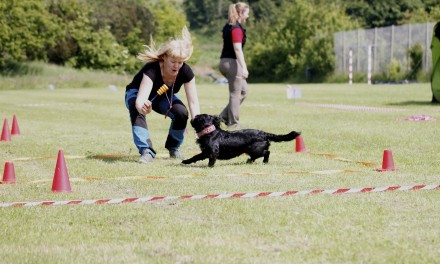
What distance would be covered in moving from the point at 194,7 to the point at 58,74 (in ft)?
233

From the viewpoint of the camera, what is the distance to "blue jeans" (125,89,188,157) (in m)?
9.70

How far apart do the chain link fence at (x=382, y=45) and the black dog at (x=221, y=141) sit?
35.7 meters

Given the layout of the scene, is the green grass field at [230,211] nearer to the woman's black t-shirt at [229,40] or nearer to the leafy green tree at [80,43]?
the woman's black t-shirt at [229,40]

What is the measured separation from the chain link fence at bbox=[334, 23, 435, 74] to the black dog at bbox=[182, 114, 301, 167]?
35.7 metres

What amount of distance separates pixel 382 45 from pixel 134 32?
3098 cm

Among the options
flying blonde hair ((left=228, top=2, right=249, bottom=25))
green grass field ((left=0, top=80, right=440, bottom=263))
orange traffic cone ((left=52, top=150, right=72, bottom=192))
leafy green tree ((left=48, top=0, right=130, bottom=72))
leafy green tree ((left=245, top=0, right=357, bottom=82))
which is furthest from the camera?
leafy green tree ((left=48, top=0, right=130, bottom=72))

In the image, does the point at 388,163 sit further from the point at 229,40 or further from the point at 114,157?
the point at 229,40

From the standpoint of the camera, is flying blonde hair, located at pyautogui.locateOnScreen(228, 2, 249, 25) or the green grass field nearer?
the green grass field

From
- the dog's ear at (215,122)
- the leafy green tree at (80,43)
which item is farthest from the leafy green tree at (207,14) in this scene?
the dog's ear at (215,122)

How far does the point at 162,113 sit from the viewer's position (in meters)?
10.0

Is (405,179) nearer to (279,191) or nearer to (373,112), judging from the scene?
(279,191)

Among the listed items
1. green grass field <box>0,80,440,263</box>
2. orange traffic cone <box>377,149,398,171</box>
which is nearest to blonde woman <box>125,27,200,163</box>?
green grass field <box>0,80,440,263</box>

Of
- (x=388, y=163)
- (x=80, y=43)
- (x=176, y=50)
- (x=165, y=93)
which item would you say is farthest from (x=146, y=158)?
(x=80, y=43)

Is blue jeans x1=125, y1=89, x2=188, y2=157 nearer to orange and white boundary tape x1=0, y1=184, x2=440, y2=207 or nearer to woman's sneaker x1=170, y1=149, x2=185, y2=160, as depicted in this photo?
woman's sneaker x1=170, y1=149, x2=185, y2=160
